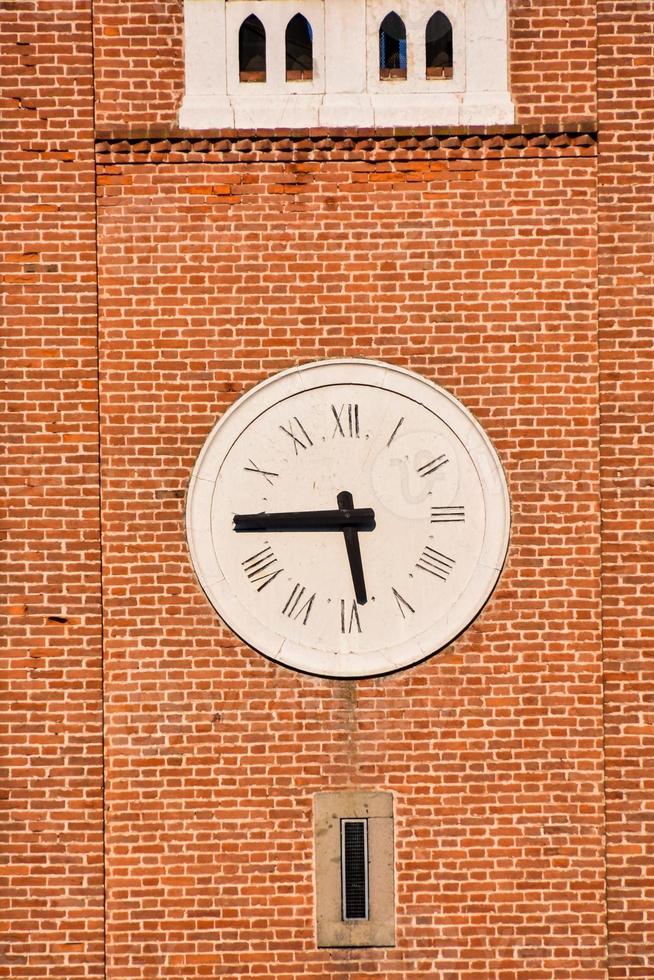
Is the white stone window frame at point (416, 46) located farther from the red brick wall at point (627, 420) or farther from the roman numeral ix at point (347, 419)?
the roman numeral ix at point (347, 419)

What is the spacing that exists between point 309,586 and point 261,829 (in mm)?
1538

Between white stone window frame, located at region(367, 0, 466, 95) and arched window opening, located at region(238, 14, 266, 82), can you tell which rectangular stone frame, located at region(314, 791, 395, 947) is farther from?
arched window opening, located at region(238, 14, 266, 82)

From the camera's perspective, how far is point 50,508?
26.9 ft

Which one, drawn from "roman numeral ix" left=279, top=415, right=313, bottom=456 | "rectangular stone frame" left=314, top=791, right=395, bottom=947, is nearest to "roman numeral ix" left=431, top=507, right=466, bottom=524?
"roman numeral ix" left=279, top=415, right=313, bottom=456

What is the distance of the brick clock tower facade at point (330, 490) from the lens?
317 inches

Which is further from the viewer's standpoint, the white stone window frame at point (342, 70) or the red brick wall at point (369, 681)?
the white stone window frame at point (342, 70)

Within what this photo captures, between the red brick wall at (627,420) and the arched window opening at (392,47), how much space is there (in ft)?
4.15

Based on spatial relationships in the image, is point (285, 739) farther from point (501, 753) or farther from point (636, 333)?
point (636, 333)

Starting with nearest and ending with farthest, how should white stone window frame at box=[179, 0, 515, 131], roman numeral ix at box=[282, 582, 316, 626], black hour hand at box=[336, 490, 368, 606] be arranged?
1. black hour hand at box=[336, 490, 368, 606]
2. roman numeral ix at box=[282, 582, 316, 626]
3. white stone window frame at box=[179, 0, 515, 131]

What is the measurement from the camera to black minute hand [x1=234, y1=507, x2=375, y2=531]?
8.02 m

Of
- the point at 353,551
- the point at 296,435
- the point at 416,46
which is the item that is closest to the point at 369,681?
the point at 353,551

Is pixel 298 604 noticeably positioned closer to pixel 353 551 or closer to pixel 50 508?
pixel 353 551

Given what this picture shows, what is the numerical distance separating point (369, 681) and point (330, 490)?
1216 millimetres

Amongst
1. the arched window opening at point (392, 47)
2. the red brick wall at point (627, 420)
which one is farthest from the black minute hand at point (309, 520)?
the arched window opening at point (392, 47)
